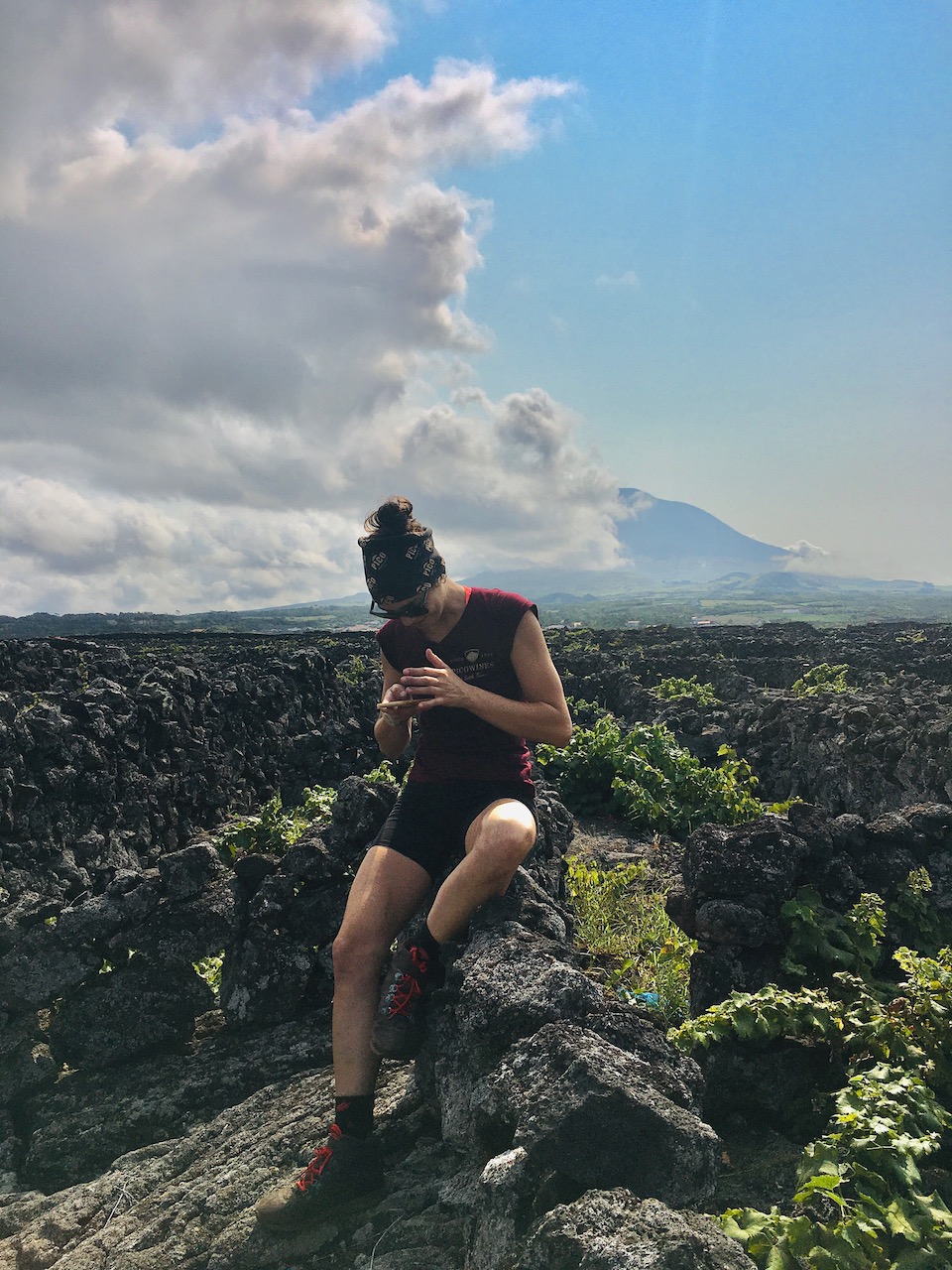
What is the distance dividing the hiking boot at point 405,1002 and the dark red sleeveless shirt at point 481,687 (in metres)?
1.06

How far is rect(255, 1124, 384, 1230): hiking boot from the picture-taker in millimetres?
3350

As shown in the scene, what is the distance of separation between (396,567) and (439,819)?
1.49 m

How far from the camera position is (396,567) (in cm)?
449

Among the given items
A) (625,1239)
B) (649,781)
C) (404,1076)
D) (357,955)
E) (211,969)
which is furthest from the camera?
(649,781)

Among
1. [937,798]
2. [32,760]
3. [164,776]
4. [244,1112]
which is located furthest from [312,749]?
[244,1112]

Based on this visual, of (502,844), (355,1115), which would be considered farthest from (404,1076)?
(502,844)

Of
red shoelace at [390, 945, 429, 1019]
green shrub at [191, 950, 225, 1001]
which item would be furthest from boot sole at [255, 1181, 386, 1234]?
green shrub at [191, 950, 225, 1001]

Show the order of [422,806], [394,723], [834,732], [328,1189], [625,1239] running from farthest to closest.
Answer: [834,732], [394,723], [422,806], [328,1189], [625,1239]

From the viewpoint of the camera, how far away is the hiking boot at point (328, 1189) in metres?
3.35

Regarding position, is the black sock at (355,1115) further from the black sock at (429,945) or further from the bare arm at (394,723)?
the bare arm at (394,723)

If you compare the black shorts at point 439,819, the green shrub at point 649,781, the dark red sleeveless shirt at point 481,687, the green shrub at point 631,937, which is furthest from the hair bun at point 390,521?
the green shrub at point 649,781

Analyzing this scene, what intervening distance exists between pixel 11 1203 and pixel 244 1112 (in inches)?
48.8

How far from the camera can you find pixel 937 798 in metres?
10.1

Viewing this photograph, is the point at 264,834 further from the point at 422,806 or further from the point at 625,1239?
the point at 625,1239
